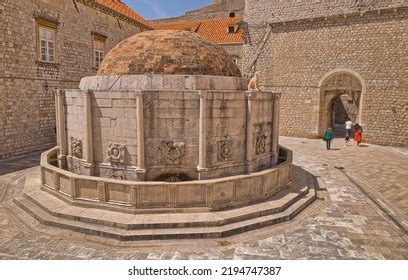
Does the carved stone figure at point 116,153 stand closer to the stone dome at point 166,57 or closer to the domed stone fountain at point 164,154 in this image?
the domed stone fountain at point 164,154

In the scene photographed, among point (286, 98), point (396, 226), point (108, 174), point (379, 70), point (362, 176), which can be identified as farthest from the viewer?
point (286, 98)

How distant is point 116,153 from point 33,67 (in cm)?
1054

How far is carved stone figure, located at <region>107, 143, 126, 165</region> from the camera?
24.1 ft

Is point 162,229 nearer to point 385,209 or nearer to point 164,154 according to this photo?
point 164,154

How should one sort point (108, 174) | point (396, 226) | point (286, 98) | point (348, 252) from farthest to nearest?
point (286, 98) < point (108, 174) < point (396, 226) < point (348, 252)

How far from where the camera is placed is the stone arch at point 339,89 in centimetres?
1861

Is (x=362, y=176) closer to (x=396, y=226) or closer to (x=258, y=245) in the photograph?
(x=396, y=226)

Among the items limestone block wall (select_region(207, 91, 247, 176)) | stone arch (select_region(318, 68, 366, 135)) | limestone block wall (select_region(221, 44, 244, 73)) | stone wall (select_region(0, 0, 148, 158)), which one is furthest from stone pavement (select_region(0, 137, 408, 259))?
limestone block wall (select_region(221, 44, 244, 73))

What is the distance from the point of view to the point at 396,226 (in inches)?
264

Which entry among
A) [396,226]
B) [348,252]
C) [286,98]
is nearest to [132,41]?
[348,252]

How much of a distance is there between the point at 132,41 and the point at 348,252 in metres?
8.05

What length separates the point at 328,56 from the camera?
63.0 ft

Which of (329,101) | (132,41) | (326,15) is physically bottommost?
(329,101)

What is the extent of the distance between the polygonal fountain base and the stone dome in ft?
12.9
